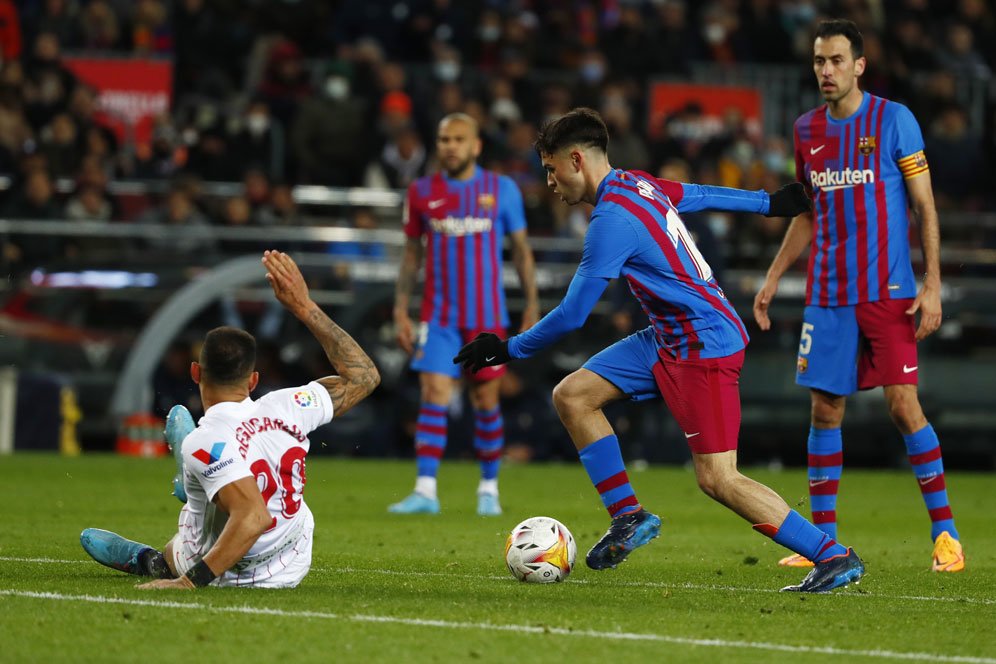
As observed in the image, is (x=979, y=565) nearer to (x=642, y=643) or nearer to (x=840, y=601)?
(x=840, y=601)

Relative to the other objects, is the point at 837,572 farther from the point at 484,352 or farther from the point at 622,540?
the point at 484,352

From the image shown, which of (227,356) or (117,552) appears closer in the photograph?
(227,356)

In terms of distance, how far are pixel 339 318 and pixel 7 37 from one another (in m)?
6.23

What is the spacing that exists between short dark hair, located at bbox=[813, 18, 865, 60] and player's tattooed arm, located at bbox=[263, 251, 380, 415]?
304cm

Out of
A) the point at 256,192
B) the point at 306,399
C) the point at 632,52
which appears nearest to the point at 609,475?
the point at 306,399

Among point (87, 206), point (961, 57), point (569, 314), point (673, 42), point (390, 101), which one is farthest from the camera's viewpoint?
point (961, 57)

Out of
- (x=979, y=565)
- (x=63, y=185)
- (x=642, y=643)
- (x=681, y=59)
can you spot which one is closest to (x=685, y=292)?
(x=642, y=643)

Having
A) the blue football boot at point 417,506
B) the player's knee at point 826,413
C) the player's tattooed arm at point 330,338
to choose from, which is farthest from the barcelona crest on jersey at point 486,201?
the player's tattooed arm at point 330,338

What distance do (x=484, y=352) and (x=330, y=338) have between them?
2.11 ft

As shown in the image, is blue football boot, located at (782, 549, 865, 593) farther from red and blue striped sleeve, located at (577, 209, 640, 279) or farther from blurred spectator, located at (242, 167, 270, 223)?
blurred spectator, located at (242, 167, 270, 223)

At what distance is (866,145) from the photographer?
8.57m

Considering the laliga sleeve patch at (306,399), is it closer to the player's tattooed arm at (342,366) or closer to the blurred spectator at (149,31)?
the player's tattooed arm at (342,366)

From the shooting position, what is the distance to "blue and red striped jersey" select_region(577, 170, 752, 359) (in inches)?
275

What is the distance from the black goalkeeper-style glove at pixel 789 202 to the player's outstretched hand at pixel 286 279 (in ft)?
6.65
